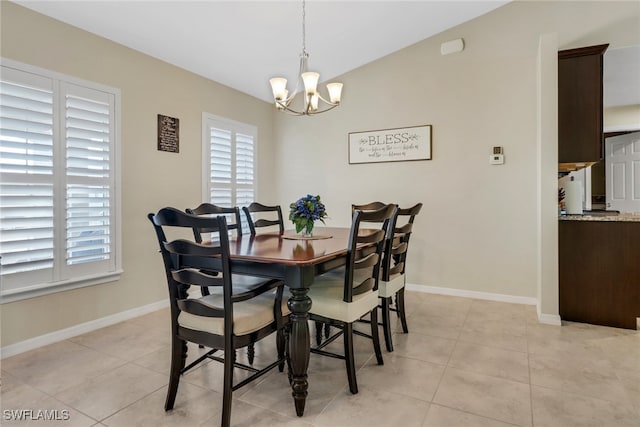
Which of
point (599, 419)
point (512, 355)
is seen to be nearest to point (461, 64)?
point (512, 355)

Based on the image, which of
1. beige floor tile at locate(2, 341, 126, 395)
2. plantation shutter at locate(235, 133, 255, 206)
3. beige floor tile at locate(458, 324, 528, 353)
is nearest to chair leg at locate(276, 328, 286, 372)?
beige floor tile at locate(2, 341, 126, 395)

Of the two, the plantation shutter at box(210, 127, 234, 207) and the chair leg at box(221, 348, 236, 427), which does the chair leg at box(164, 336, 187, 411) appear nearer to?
the chair leg at box(221, 348, 236, 427)

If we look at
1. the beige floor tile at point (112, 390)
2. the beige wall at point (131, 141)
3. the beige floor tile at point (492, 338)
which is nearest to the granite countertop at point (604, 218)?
the beige floor tile at point (492, 338)

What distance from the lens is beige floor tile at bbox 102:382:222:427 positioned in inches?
67.3

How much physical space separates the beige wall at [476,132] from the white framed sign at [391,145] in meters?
0.08

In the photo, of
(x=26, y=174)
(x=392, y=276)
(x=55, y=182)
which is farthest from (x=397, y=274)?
(x=26, y=174)

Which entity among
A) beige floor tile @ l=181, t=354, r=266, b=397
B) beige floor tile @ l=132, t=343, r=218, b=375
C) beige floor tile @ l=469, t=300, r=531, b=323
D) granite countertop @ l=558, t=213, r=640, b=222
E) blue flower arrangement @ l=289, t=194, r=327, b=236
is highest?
blue flower arrangement @ l=289, t=194, r=327, b=236

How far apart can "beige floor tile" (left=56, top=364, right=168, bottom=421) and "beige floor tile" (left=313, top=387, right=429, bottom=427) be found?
1.02 meters

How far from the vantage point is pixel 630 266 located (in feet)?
9.41

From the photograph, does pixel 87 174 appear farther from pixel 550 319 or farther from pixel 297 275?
pixel 550 319

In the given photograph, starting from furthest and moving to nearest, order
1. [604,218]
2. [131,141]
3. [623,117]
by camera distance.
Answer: [623,117], [131,141], [604,218]

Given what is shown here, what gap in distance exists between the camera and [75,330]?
2.80 m

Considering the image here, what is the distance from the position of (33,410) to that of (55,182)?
5.28 feet

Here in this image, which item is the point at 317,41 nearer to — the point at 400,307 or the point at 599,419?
the point at 400,307
